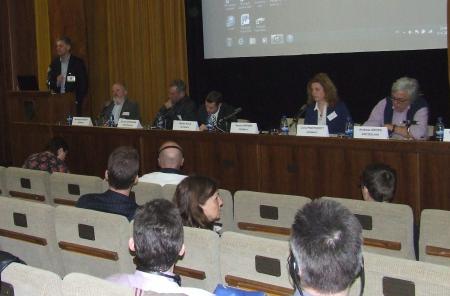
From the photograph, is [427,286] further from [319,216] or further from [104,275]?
[104,275]

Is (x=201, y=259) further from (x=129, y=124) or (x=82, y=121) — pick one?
(x=82, y=121)

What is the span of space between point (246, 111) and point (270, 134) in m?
3.22

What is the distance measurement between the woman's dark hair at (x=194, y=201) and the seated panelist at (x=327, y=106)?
2.73m

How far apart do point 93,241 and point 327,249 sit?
61.9 inches

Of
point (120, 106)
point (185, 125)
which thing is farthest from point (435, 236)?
point (120, 106)

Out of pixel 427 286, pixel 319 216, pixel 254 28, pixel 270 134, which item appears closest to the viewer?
pixel 319 216

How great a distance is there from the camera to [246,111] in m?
8.29

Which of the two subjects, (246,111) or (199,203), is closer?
(199,203)

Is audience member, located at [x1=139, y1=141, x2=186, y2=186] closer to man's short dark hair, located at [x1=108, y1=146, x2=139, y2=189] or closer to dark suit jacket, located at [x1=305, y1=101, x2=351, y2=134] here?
man's short dark hair, located at [x1=108, y1=146, x2=139, y2=189]

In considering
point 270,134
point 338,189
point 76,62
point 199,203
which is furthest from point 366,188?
point 76,62

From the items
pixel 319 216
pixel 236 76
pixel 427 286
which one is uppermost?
pixel 236 76

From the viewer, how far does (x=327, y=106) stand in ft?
17.9

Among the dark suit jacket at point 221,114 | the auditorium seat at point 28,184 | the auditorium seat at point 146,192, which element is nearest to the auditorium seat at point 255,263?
the auditorium seat at point 146,192

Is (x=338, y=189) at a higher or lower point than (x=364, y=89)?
lower
